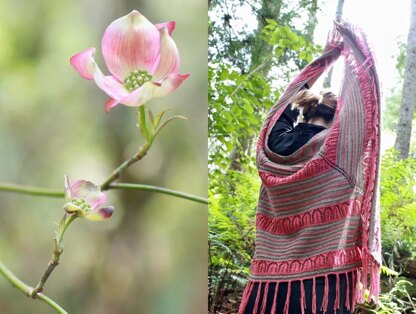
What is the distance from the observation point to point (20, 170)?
1.04m

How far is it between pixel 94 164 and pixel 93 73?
0.59 ft

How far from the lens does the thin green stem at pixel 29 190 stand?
3.36ft

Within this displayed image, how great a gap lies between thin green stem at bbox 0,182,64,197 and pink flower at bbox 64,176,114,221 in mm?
21

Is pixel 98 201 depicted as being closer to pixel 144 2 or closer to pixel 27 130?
pixel 27 130

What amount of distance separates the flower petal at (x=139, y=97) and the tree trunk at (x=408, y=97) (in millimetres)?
1405

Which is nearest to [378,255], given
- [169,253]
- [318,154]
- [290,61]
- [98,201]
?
[318,154]

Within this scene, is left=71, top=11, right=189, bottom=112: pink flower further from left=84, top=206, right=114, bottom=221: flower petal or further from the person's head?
the person's head

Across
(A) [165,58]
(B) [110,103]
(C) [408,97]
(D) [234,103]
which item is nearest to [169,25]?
(A) [165,58]

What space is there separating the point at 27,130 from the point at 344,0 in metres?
1.61

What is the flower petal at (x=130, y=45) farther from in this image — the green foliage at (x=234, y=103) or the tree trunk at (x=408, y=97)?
the tree trunk at (x=408, y=97)

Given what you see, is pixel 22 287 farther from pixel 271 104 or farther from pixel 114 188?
pixel 271 104

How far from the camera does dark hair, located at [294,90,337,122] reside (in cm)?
155

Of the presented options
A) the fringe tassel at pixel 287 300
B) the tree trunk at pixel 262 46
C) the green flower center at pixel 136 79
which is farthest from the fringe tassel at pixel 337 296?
the tree trunk at pixel 262 46

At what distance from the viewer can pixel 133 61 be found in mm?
1060
